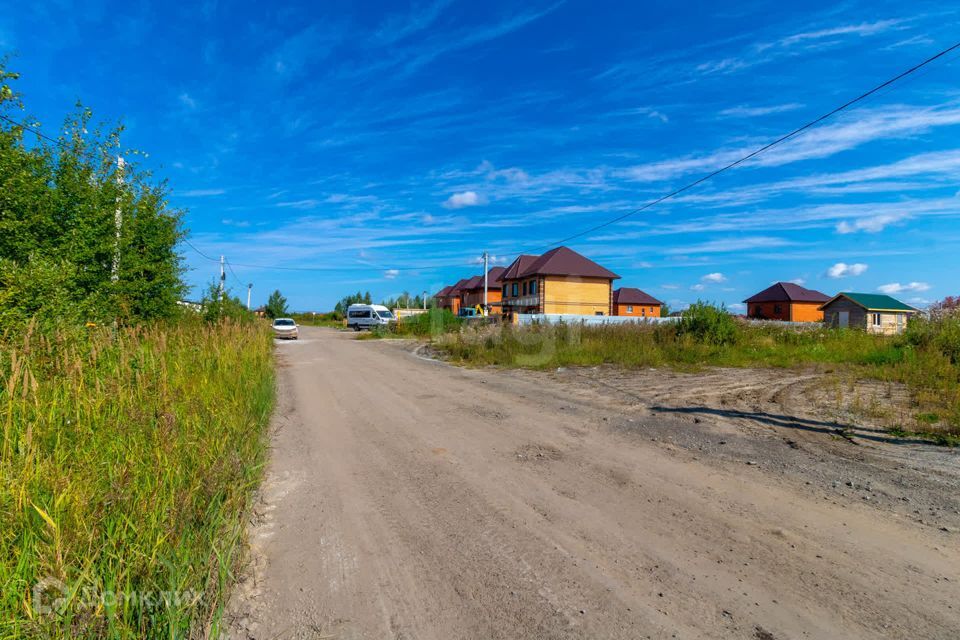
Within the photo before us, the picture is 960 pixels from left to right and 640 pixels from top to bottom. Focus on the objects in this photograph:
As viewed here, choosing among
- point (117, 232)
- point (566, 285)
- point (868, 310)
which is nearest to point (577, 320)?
point (117, 232)

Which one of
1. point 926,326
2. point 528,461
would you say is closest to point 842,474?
point 528,461

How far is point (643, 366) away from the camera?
13.1 meters

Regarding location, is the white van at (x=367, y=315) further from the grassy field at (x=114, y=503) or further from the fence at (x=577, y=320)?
the grassy field at (x=114, y=503)

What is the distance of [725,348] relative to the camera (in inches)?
578

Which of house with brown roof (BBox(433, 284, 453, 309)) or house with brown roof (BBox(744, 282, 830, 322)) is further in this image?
house with brown roof (BBox(433, 284, 453, 309))

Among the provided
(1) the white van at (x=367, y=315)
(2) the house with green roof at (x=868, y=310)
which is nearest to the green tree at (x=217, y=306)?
(1) the white van at (x=367, y=315)

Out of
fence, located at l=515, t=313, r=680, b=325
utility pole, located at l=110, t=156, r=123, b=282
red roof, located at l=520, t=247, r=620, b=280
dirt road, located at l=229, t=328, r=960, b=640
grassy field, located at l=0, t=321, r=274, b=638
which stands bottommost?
dirt road, located at l=229, t=328, r=960, b=640

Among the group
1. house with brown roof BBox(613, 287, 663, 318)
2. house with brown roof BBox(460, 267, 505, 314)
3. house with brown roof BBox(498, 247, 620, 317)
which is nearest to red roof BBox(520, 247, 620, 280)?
house with brown roof BBox(498, 247, 620, 317)

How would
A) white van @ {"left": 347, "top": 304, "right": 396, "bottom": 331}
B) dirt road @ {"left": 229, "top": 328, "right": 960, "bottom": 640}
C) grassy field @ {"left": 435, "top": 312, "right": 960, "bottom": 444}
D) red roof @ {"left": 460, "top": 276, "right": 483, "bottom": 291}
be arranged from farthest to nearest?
red roof @ {"left": 460, "top": 276, "right": 483, "bottom": 291}, white van @ {"left": 347, "top": 304, "right": 396, "bottom": 331}, grassy field @ {"left": 435, "top": 312, "right": 960, "bottom": 444}, dirt road @ {"left": 229, "top": 328, "right": 960, "bottom": 640}

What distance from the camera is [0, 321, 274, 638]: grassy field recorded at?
6.66 ft

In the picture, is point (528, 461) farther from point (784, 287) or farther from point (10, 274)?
point (784, 287)

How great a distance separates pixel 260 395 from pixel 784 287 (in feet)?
193

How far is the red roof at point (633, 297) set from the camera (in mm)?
58500

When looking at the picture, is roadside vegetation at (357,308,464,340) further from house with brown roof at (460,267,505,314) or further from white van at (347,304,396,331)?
house with brown roof at (460,267,505,314)
